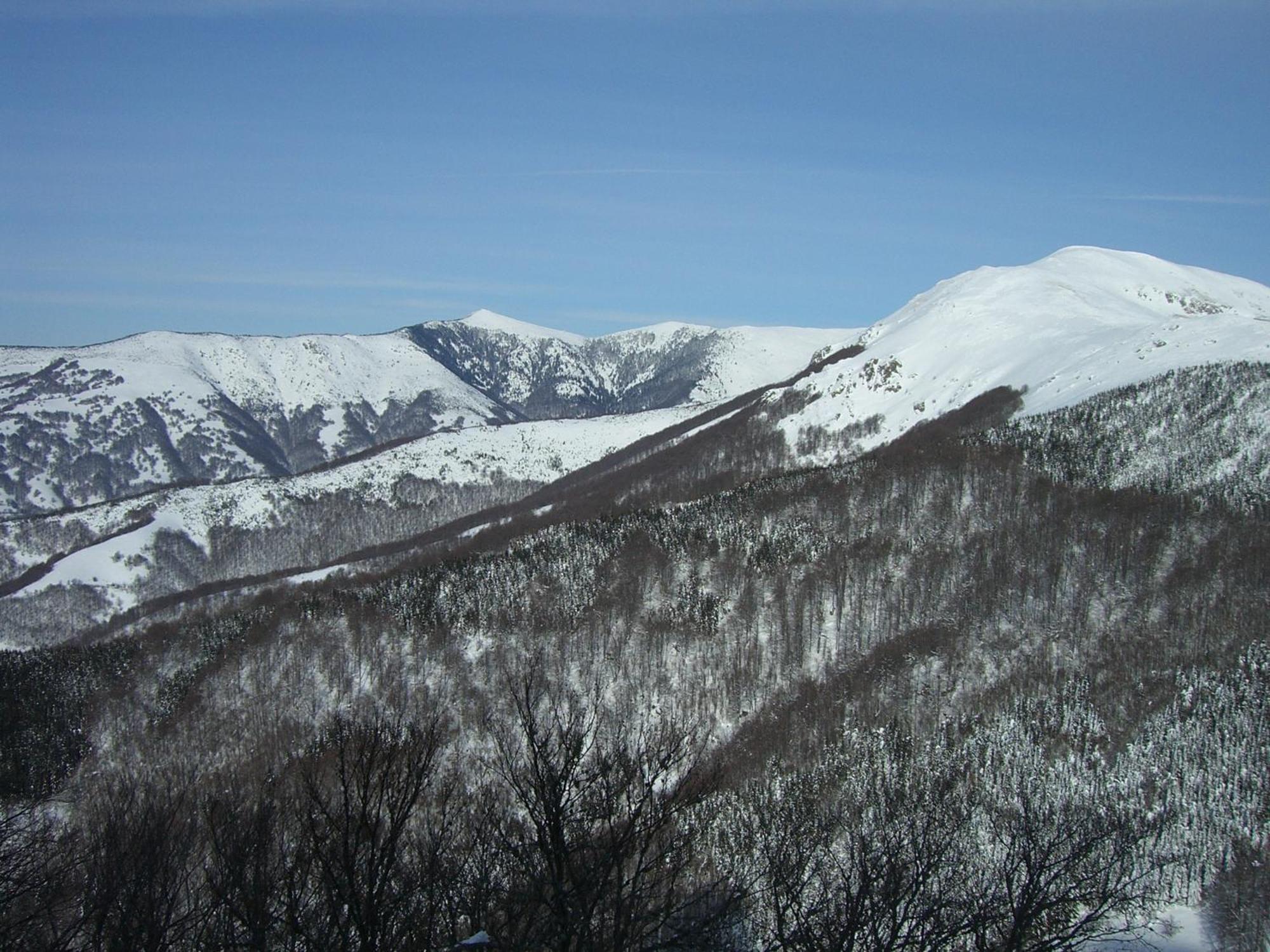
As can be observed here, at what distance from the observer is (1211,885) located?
75.6m

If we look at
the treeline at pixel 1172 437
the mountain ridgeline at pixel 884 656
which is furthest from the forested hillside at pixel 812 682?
the treeline at pixel 1172 437

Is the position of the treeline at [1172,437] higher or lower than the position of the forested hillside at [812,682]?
higher

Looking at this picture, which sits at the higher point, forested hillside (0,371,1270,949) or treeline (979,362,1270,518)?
treeline (979,362,1270,518)

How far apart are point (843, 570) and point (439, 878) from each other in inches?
A: 4605

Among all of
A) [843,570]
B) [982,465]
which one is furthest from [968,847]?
[982,465]

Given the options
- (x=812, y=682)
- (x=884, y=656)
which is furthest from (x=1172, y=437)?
(x=812, y=682)

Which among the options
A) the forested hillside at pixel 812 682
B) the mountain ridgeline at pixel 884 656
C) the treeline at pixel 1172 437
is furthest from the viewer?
the treeline at pixel 1172 437

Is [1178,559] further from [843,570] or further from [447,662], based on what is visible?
[447,662]

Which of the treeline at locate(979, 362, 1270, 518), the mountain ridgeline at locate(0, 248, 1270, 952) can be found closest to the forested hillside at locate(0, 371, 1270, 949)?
the mountain ridgeline at locate(0, 248, 1270, 952)

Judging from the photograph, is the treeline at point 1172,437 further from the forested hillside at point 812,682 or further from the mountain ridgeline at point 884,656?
the forested hillside at point 812,682

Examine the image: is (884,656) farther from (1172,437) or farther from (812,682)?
(1172,437)

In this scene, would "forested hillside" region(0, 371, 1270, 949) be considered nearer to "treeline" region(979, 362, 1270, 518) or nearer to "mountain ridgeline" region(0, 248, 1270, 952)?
"mountain ridgeline" region(0, 248, 1270, 952)

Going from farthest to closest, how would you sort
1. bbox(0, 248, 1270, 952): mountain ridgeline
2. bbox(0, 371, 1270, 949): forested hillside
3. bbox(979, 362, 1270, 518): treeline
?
1. bbox(979, 362, 1270, 518): treeline
2. bbox(0, 248, 1270, 952): mountain ridgeline
3. bbox(0, 371, 1270, 949): forested hillside

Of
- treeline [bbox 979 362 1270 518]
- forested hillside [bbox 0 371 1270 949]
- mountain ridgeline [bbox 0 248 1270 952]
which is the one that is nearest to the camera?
forested hillside [bbox 0 371 1270 949]
